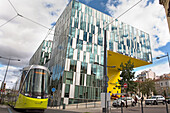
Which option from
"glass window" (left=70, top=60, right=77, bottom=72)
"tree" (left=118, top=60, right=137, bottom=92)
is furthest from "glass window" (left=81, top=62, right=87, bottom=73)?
"tree" (left=118, top=60, right=137, bottom=92)

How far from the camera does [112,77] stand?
141 ft

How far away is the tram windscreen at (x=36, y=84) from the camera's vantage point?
966 centimetres

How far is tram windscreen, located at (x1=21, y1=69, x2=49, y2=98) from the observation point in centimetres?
966

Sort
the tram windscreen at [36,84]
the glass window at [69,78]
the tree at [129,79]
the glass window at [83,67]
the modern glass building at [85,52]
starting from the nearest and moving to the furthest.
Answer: the tram windscreen at [36,84] → the glass window at [69,78] → the modern glass building at [85,52] → the glass window at [83,67] → the tree at [129,79]

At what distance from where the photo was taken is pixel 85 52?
29.9 meters

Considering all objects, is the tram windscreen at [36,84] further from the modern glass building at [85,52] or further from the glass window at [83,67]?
the glass window at [83,67]

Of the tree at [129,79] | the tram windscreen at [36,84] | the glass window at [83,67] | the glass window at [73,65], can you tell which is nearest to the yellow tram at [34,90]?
the tram windscreen at [36,84]

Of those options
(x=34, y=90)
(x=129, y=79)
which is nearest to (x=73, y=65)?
(x=129, y=79)

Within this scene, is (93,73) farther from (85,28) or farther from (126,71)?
(85,28)

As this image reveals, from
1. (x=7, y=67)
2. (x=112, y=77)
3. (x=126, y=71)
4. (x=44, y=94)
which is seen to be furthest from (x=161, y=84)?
(x=44, y=94)

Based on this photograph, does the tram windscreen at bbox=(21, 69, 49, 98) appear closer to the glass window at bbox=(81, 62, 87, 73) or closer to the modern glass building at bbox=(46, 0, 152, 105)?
the modern glass building at bbox=(46, 0, 152, 105)

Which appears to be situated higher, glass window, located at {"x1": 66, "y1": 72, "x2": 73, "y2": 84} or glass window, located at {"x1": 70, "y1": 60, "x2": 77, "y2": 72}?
glass window, located at {"x1": 70, "y1": 60, "x2": 77, "y2": 72}

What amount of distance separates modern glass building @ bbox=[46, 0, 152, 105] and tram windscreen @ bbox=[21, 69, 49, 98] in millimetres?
12266

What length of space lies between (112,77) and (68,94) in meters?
21.0
